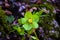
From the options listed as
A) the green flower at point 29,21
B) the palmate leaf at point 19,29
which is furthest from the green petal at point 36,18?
the palmate leaf at point 19,29

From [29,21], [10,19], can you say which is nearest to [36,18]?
[29,21]

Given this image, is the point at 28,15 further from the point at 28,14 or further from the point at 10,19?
the point at 10,19

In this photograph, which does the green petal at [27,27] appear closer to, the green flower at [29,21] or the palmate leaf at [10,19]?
the green flower at [29,21]

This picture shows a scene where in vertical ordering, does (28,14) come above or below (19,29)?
above

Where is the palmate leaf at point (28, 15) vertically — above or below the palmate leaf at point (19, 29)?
above

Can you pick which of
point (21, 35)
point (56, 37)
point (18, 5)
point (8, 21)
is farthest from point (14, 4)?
point (56, 37)

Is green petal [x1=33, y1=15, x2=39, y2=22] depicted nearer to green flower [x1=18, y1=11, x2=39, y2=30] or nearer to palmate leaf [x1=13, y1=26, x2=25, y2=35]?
green flower [x1=18, y1=11, x2=39, y2=30]

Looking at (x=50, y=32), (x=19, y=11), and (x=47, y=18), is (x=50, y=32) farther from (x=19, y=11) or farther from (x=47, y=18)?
(x=19, y=11)

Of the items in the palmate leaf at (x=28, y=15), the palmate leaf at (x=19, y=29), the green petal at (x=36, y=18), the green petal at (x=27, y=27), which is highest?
the palmate leaf at (x=28, y=15)

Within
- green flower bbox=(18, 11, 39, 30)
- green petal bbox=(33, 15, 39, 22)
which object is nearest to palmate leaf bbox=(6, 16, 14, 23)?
green flower bbox=(18, 11, 39, 30)
